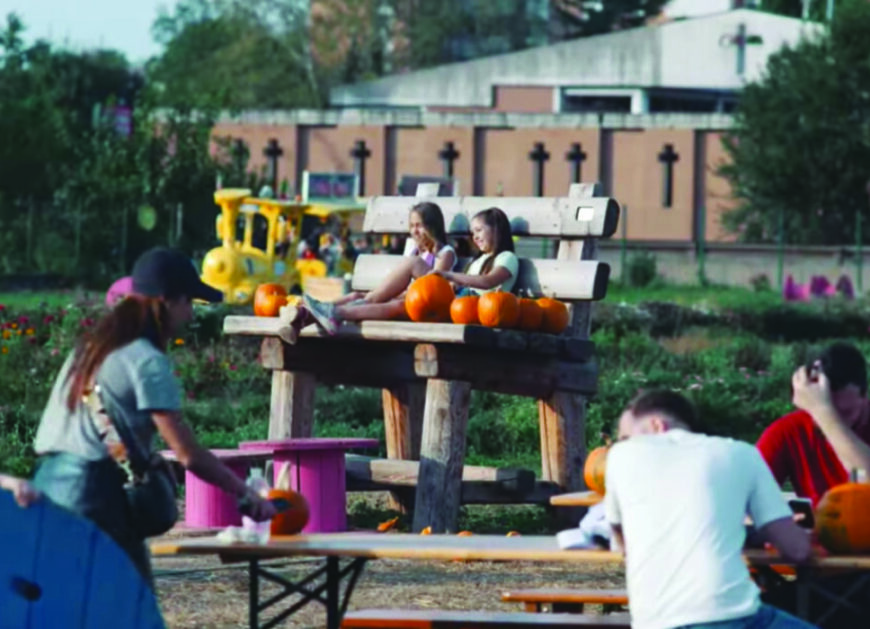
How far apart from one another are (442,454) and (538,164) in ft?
168

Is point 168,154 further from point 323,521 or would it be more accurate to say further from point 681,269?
point 323,521

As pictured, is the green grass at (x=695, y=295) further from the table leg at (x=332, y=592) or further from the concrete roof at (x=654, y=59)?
the concrete roof at (x=654, y=59)

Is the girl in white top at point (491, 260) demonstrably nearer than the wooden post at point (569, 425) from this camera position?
Yes

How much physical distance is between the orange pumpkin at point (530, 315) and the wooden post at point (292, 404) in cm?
140

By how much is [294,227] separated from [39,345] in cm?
2002

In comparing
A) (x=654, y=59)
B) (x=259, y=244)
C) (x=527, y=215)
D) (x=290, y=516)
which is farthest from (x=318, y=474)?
(x=654, y=59)

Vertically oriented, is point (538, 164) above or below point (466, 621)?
above

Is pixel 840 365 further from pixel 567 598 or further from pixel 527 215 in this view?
pixel 527 215

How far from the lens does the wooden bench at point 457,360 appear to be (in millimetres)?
11258

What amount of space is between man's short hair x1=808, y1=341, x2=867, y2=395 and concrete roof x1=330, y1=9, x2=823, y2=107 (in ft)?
228

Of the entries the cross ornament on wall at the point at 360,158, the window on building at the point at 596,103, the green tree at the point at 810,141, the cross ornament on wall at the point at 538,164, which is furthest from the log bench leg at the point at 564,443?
the window on building at the point at 596,103

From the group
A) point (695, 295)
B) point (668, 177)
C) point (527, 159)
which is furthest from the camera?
point (527, 159)

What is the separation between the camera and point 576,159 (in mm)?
61312

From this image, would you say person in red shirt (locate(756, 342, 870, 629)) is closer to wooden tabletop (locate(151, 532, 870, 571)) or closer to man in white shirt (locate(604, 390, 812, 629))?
wooden tabletop (locate(151, 532, 870, 571))
